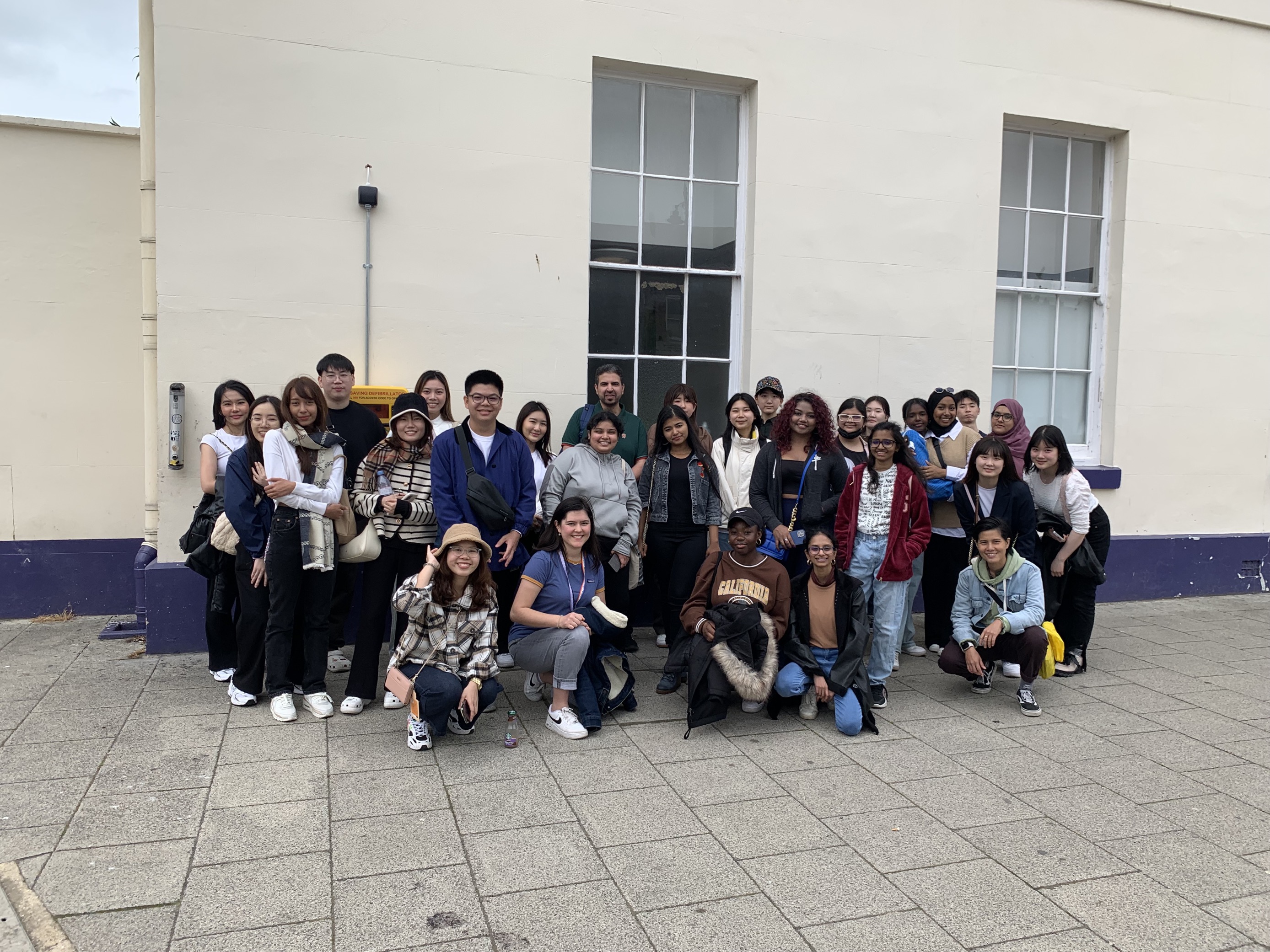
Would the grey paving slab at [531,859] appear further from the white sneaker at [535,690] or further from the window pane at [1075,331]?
the window pane at [1075,331]

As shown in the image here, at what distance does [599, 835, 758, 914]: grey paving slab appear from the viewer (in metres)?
3.03

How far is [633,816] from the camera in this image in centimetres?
364

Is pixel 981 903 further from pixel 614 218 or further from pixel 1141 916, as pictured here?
pixel 614 218

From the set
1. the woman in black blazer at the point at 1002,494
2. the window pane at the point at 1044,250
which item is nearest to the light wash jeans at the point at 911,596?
the woman in black blazer at the point at 1002,494

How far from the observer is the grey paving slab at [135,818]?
11.1 feet

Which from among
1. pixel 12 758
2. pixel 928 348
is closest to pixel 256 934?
pixel 12 758

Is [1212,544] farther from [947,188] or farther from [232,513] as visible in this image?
[232,513]

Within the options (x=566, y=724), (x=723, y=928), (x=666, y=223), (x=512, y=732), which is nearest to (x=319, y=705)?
(x=512, y=732)

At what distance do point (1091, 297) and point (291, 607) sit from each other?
7.17 metres

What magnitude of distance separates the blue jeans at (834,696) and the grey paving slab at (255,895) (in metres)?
2.45

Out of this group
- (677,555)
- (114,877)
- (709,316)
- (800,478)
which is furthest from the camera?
(709,316)

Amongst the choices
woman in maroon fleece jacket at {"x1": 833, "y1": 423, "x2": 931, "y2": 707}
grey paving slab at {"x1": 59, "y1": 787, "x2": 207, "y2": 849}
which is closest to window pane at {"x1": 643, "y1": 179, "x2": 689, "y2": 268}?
woman in maroon fleece jacket at {"x1": 833, "y1": 423, "x2": 931, "y2": 707}

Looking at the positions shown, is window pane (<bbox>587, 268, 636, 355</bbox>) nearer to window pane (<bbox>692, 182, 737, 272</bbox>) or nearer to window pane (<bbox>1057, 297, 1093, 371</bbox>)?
window pane (<bbox>692, 182, 737, 272</bbox>)

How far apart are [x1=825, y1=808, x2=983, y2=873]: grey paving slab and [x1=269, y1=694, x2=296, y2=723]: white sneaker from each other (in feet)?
8.95
